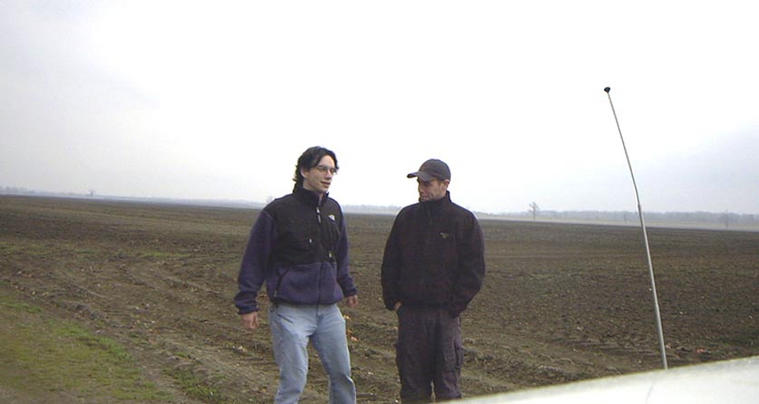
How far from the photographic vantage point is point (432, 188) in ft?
13.3

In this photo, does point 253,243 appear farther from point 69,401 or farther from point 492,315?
point 492,315

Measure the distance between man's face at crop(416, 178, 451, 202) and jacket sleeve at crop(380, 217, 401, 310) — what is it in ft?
0.80

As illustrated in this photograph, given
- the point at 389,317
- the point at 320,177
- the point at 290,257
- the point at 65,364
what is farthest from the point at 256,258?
the point at 389,317

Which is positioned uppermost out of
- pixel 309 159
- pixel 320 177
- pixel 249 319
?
pixel 309 159

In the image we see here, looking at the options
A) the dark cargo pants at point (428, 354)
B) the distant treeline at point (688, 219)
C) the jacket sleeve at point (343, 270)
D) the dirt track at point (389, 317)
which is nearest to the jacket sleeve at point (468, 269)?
the dark cargo pants at point (428, 354)

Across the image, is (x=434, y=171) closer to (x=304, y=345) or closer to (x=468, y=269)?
(x=468, y=269)

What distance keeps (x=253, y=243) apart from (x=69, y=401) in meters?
2.51

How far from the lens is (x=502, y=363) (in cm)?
681

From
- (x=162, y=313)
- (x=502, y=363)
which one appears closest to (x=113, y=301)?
(x=162, y=313)

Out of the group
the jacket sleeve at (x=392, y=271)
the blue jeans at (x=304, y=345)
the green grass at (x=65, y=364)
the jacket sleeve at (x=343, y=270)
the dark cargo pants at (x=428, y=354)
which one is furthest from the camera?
the green grass at (x=65, y=364)

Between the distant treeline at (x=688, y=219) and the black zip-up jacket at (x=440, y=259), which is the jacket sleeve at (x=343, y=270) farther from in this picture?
the distant treeline at (x=688, y=219)

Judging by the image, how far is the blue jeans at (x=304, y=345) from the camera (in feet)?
11.6

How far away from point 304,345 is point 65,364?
3632 millimetres

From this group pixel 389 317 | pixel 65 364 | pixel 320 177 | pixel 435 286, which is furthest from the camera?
pixel 389 317
